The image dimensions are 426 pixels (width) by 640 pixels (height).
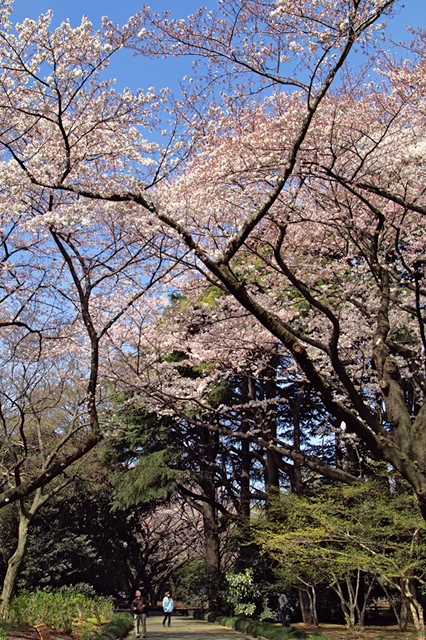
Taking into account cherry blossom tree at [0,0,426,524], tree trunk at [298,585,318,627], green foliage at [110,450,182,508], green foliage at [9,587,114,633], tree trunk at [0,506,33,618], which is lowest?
tree trunk at [298,585,318,627]

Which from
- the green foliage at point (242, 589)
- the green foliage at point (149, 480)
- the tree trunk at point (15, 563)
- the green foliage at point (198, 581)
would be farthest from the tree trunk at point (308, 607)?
the tree trunk at point (15, 563)

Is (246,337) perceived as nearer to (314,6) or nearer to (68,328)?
(68,328)

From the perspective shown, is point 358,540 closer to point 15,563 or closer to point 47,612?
point 47,612

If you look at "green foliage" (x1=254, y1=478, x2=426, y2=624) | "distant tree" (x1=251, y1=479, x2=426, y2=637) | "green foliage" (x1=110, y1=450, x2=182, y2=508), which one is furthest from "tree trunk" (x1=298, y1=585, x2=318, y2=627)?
"green foliage" (x1=110, y1=450, x2=182, y2=508)

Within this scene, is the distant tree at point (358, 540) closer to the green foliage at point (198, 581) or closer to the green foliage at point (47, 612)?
the green foliage at point (47, 612)

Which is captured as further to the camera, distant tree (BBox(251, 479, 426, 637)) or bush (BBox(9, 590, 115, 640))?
bush (BBox(9, 590, 115, 640))

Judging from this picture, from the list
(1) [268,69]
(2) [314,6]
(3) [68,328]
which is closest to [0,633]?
(3) [68,328]

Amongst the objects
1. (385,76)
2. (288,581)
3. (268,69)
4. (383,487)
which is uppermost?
(385,76)

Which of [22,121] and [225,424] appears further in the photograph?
[225,424]

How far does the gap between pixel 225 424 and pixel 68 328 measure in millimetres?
9965

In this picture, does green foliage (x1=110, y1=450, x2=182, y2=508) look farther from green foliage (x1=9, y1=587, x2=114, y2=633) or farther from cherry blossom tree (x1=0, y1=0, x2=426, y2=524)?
cherry blossom tree (x1=0, y1=0, x2=426, y2=524)

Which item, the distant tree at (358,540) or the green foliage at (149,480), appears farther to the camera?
the green foliage at (149,480)

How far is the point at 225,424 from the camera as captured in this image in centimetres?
1922

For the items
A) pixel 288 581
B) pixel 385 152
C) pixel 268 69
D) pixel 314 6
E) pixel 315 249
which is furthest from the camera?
pixel 288 581
